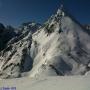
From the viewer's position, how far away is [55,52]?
13.0 meters

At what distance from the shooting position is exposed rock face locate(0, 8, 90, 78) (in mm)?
11609

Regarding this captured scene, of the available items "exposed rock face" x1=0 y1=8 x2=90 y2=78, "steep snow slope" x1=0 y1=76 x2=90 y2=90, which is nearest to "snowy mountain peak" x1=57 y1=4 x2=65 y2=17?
"exposed rock face" x1=0 y1=8 x2=90 y2=78

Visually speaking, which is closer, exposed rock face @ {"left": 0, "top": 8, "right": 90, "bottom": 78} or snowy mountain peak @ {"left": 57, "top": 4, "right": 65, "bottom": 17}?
exposed rock face @ {"left": 0, "top": 8, "right": 90, "bottom": 78}

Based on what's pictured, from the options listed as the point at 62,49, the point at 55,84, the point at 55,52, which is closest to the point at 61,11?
the point at 62,49

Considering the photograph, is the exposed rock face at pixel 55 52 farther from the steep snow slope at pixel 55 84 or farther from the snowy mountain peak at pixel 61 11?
the steep snow slope at pixel 55 84

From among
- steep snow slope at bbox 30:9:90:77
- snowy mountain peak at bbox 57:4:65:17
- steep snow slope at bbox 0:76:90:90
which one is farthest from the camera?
snowy mountain peak at bbox 57:4:65:17

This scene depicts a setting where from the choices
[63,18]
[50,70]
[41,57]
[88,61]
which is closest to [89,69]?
[88,61]

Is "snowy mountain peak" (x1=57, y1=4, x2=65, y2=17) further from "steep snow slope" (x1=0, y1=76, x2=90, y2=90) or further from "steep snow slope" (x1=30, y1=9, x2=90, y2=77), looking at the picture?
"steep snow slope" (x1=0, y1=76, x2=90, y2=90)

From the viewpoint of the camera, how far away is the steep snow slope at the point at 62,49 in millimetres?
11477

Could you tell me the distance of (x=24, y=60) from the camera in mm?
14086

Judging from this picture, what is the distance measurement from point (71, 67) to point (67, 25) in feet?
14.2

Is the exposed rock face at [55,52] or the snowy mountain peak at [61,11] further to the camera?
the snowy mountain peak at [61,11]

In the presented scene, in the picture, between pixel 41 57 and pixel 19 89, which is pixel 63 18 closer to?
pixel 41 57

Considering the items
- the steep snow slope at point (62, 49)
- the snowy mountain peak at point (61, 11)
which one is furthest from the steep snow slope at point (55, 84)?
the snowy mountain peak at point (61, 11)
